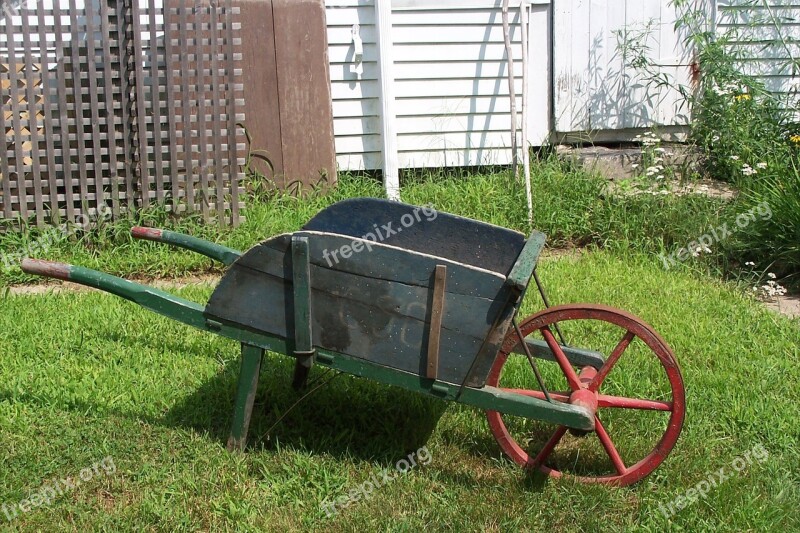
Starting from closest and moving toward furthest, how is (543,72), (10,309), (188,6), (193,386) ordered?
1. (193,386)
2. (10,309)
3. (188,6)
4. (543,72)

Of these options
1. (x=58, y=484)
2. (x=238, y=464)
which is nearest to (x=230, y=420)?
(x=238, y=464)

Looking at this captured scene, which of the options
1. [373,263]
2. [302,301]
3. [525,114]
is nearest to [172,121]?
[525,114]

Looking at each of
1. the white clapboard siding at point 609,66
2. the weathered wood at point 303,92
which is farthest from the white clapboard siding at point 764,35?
the weathered wood at point 303,92

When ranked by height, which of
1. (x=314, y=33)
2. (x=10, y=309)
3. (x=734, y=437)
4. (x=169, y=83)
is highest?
(x=314, y=33)

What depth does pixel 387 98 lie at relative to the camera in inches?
275

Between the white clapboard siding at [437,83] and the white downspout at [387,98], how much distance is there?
14 cm

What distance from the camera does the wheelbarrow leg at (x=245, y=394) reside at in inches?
135

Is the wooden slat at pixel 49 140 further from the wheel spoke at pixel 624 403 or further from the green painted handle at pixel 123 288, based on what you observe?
the wheel spoke at pixel 624 403

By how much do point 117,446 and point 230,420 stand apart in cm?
49

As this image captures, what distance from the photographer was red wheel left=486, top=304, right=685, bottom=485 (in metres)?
3.35

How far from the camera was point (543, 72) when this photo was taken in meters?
7.39

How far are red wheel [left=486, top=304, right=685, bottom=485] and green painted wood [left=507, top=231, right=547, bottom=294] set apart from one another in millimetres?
248

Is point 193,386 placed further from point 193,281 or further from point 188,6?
point 188,6

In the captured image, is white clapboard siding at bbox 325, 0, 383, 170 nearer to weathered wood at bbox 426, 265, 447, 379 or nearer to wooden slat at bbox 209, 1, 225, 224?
wooden slat at bbox 209, 1, 225, 224
